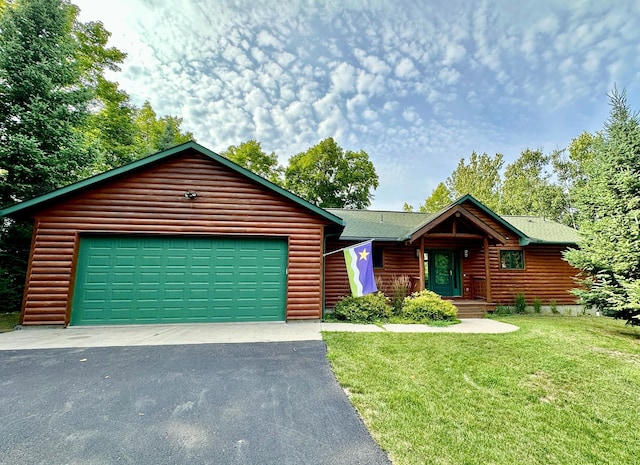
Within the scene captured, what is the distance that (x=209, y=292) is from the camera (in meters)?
7.02

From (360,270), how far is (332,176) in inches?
786

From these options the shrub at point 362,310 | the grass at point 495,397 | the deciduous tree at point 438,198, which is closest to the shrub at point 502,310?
the grass at point 495,397

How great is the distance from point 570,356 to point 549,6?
10.7 meters

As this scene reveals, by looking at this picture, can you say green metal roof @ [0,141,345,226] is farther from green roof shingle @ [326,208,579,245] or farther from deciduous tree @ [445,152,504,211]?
deciduous tree @ [445,152,504,211]

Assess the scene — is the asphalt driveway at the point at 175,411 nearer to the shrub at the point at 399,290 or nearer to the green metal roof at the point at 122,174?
the green metal roof at the point at 122,174

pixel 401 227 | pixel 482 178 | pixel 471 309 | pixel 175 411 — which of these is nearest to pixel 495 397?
pixel 175 411

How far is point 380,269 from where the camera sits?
33.7 feet

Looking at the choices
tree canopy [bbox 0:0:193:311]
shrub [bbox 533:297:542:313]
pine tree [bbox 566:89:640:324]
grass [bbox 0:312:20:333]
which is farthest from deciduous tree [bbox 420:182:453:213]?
grass [bbox 0:312:20:333]

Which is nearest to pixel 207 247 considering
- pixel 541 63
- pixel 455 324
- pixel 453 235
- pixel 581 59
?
pixel 455 324

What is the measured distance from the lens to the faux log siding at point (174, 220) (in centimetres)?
641

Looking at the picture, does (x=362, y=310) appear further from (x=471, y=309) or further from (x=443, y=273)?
(x=443, y=273)

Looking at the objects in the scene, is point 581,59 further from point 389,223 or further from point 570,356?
point 570,356

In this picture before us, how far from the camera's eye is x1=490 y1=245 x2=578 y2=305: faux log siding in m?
10.8

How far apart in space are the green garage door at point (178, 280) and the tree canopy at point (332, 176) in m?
18.2
